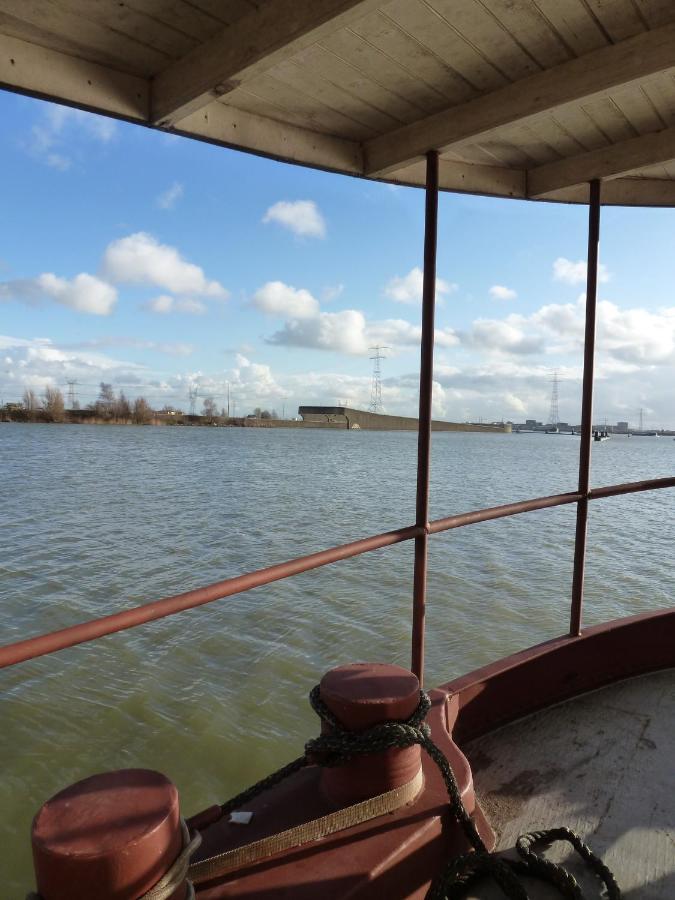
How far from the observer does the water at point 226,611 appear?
5.31m

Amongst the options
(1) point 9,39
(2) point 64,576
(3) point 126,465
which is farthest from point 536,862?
(3) point 126,465

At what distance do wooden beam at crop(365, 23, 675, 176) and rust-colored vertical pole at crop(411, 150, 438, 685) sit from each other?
0.11m

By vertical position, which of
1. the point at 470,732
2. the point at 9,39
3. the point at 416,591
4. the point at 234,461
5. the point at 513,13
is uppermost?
the point at 513,13

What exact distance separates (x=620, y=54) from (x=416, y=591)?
6.36 feet

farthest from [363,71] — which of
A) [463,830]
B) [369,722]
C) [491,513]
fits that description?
[463,830]

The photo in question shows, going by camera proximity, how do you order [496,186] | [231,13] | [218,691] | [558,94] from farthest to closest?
[218,691] → [496,186] → [558,94] → [231,13]

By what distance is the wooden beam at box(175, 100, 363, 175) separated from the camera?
222 cm

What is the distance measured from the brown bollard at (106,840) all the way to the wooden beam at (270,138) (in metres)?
2.02

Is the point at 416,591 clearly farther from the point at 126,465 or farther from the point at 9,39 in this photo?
the point at 126,465

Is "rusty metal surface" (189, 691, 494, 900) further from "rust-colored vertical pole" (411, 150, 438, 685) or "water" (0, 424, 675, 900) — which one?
"water" (0, 424, 675, 900)

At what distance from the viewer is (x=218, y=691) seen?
20.5 feet

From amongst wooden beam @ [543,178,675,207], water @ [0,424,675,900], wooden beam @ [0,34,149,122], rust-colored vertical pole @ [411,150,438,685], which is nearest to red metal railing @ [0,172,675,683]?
rust-colored vertical pole @ [411,150,438,685]

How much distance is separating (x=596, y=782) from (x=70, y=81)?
9.20ft

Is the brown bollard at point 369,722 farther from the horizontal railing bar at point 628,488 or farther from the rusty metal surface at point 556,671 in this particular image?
the horizontal railing bar at point 628,488
